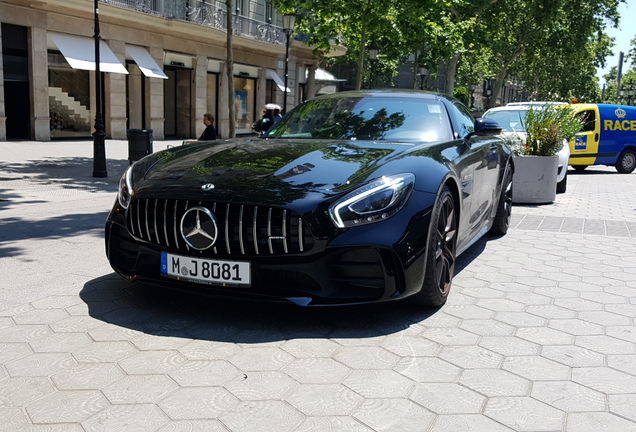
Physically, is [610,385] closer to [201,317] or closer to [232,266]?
[232,266]

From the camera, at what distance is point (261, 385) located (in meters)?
3.00

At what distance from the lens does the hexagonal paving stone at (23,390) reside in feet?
9.05

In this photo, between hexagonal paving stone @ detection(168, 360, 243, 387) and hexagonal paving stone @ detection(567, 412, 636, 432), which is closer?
hexagonal paving stone @ detection(567, 412, 636, 432)

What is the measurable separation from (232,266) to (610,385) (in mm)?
1992

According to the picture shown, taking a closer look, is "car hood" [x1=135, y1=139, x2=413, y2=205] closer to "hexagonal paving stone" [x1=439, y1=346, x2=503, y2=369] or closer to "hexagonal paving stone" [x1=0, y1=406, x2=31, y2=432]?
"hexagonal paving stone" [x1=439, y1=346, x2=503, y2=369]

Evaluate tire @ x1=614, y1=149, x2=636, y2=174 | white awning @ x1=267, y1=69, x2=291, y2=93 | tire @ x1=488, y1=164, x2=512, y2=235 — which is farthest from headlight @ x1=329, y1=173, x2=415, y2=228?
white awning @ x1=267, y1=69, x2=291, y2=93

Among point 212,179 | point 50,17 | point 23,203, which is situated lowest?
point 23,203

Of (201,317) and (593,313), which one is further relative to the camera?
(593,313)

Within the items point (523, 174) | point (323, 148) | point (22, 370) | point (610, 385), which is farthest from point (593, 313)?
point (523, 174)

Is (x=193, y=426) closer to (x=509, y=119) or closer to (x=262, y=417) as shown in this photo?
(x=262, y=417)

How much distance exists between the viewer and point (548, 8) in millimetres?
35875

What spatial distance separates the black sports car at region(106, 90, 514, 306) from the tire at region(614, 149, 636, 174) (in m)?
16.7

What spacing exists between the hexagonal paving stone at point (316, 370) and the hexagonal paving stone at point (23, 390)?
3.54 ft

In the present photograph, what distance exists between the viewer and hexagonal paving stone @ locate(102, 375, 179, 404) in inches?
111
